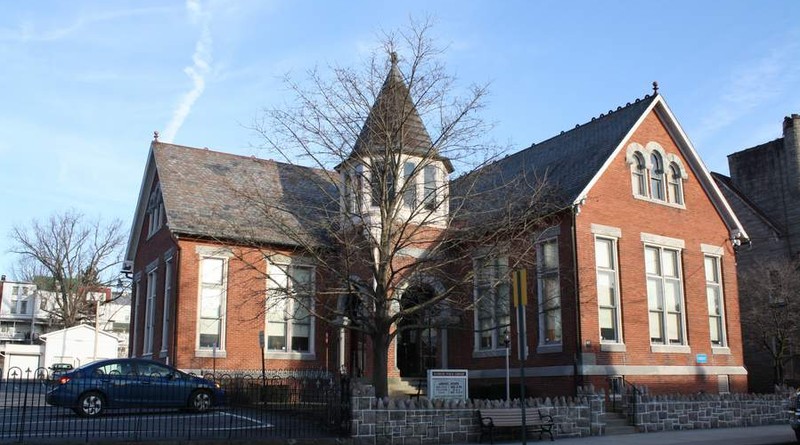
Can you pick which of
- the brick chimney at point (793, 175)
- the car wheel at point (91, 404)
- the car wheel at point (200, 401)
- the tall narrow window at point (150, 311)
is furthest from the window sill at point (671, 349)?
the tall narrow window at point (150, 311)

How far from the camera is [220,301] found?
86.9ft

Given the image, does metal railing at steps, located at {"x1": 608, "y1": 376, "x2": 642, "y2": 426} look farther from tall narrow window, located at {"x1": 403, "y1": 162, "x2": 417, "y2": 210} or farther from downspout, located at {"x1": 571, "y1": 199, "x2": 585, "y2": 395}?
tall narrow window, located at {"x1": 403, "y1": 162, "x2": 417, "y2": 210}

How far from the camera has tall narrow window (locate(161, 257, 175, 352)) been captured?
87.7 ft

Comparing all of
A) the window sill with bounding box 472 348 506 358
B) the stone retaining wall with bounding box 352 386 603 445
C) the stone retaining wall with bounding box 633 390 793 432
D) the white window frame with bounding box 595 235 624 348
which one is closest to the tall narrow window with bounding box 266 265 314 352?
the window sill with bounding box 472 348 506 358

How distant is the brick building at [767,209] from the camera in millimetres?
37438

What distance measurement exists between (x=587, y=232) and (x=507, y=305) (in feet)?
11.3

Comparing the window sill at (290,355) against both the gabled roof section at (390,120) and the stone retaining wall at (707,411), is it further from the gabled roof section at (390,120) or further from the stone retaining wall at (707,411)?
the stone retaining wall at (707,411)

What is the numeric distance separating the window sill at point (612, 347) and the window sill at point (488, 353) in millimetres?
3520

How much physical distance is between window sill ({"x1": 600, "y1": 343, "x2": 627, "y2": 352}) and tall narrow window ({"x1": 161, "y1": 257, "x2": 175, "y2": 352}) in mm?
15069

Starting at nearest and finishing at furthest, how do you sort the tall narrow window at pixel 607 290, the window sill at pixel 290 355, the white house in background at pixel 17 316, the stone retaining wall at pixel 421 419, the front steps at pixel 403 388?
the stone retaining wall at pixel 421 419 < the tall narrow window at pixel 607 290 < the front steps at pixel 403 388 < the window sill at pixel 290 355 < the white house in background at pixel 17 316

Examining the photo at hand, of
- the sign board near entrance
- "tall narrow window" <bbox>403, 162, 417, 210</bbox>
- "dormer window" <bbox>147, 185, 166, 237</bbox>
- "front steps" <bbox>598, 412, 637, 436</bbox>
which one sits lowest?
"front steps" <bbox>598, 412, 637, 436</bbox>

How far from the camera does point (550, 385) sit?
22.7m

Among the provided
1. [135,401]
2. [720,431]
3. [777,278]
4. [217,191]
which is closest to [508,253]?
[720,431]

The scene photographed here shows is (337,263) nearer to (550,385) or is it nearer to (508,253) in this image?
(508,253)
